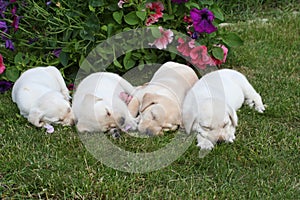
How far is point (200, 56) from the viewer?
486 centimetres

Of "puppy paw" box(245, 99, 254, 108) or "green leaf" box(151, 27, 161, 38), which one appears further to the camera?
"green leaf" box(151, 27, 161, 38)

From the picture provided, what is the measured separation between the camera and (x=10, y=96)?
15.6 feet

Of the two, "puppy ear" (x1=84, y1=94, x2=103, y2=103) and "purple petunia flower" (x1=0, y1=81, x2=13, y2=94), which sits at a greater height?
"puppy ear" (x1=84, y1=94, x2=103, y2=103)

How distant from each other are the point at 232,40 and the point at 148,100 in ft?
5.29

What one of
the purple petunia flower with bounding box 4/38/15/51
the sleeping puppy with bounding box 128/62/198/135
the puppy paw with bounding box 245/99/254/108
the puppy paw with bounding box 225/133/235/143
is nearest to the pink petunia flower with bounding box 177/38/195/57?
the sleeping puppy with bounding box 128/62/198/135

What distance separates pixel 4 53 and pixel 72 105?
49.8 inches

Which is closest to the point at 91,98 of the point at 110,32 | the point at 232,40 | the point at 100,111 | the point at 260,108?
the point at 100,111

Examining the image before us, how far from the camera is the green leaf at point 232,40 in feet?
16.9

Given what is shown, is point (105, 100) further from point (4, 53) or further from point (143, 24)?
point (4, 53)

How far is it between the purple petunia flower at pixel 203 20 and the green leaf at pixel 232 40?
1.73 feet

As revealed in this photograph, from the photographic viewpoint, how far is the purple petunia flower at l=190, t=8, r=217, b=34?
15.1ft

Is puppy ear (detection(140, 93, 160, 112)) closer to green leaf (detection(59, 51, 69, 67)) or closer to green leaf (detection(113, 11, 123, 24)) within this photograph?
green leaf (detection(113, 11, 123, 24))

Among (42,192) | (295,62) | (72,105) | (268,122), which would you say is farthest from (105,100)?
(295,62)

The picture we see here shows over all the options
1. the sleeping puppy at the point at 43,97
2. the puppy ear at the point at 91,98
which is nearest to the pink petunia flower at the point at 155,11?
the sleeping puppy at the point at 43,97
